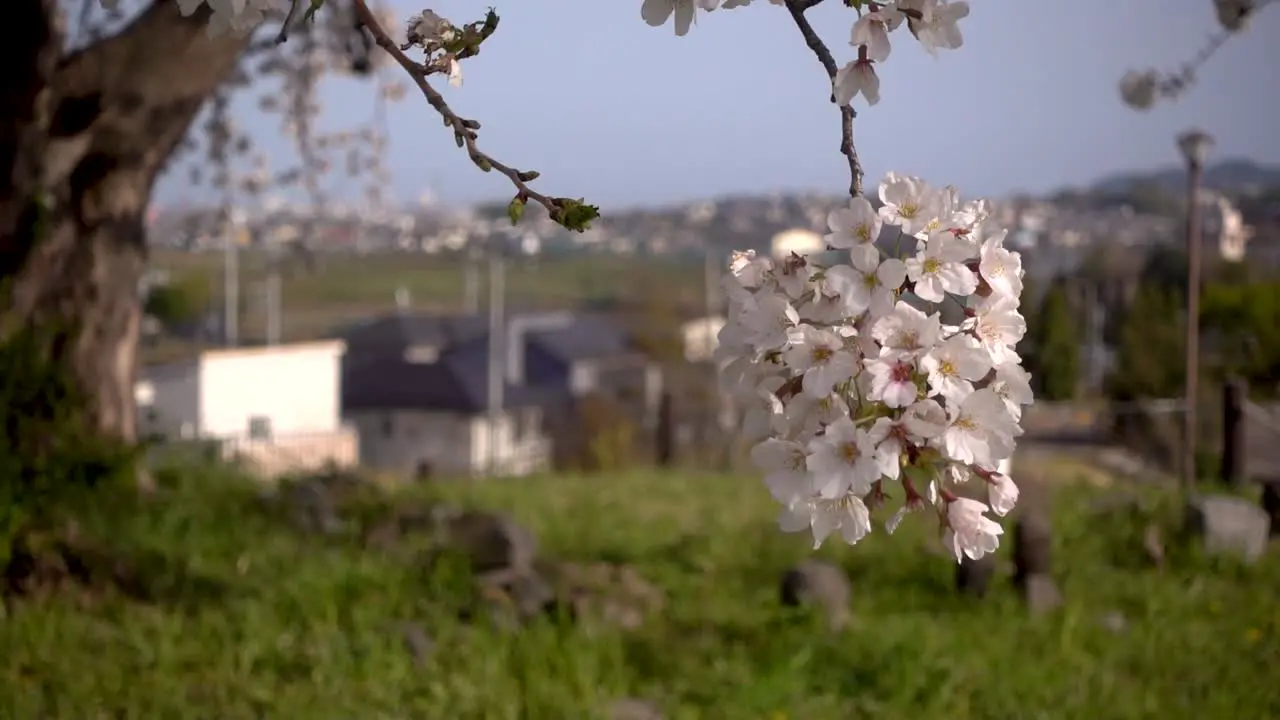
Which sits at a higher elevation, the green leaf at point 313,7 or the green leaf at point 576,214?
the green leaf at point 313,7

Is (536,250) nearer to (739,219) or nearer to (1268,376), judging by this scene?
(739,219)

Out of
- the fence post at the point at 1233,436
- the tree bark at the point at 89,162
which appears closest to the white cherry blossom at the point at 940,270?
the tree bark at the point at 89,162

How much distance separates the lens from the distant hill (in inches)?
235

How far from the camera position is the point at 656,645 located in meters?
3.18

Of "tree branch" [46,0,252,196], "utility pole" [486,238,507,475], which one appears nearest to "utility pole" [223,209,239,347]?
"tree branch" [46,0,252,196]

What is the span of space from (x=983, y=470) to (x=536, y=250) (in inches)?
322

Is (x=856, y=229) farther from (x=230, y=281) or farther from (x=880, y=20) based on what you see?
(x=230, y=281)

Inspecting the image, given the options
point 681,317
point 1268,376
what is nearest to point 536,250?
point 1268,376

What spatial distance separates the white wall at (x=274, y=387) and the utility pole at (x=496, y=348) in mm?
2420

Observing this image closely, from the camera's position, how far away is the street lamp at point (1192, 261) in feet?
22.7

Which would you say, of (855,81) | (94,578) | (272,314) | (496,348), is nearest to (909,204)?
(855,81)

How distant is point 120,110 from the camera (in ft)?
12.8

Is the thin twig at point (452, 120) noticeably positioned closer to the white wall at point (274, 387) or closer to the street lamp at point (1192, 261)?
the street lamp at point (1192, 261)

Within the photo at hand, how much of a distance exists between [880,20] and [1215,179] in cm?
667
